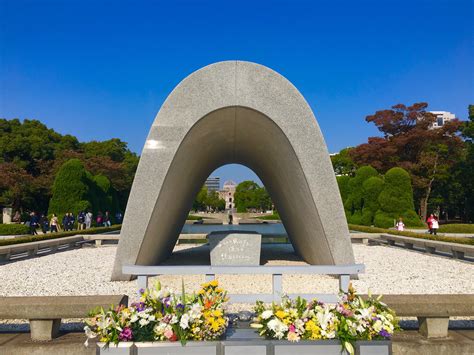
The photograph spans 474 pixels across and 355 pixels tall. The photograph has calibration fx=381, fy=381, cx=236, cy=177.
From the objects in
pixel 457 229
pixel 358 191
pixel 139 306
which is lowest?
pixel 457 229

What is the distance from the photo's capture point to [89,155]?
43.7 meters

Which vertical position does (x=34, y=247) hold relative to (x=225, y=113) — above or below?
below

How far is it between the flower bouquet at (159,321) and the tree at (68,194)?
22646mm

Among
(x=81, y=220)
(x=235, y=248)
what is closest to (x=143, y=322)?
(x=235, y=248)

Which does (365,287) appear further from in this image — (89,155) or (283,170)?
(89,155)

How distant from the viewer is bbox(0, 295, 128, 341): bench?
387 centimetres

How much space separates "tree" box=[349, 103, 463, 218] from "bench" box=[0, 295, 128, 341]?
3556cm

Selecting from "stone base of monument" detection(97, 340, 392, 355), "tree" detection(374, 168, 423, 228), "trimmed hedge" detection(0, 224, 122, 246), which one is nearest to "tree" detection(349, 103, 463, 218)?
"tree" detection(374, 168, 423, 228)

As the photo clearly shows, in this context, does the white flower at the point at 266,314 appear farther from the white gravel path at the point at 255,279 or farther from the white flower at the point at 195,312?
the white gravel path at the point at 255,279

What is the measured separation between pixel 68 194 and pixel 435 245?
68.2 feet

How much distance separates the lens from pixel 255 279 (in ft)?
28.1

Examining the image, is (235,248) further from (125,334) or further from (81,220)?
(81,220)

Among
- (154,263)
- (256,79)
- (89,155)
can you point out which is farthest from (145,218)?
(89,155)

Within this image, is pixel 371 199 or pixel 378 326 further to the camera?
pixel 371 199
